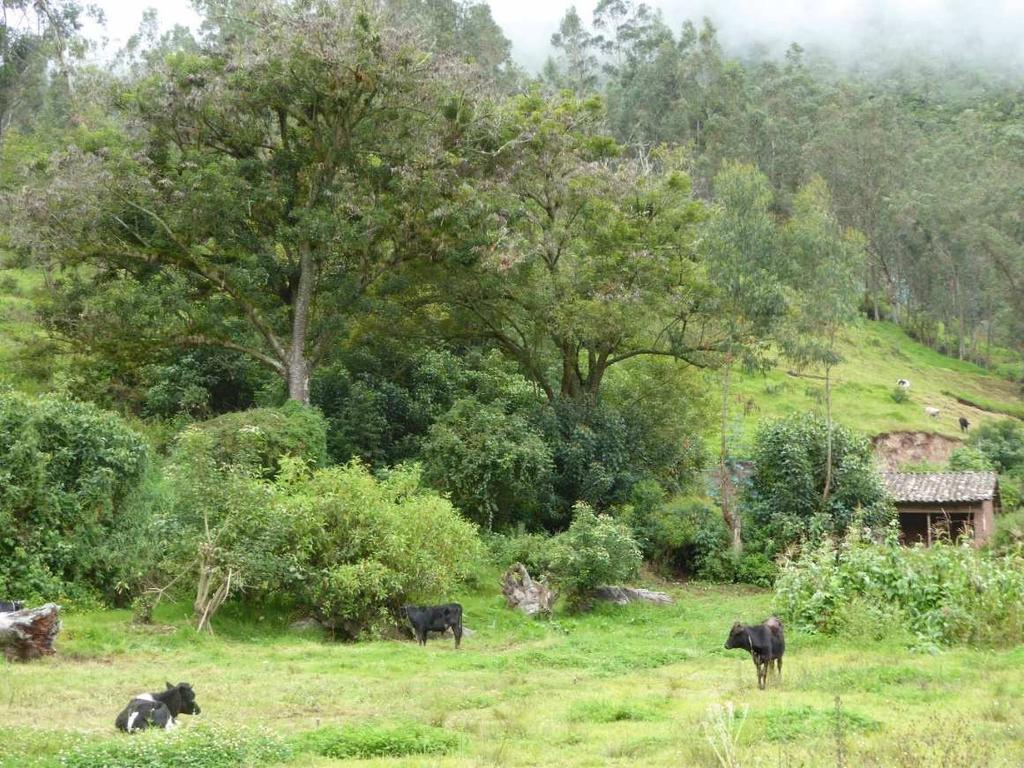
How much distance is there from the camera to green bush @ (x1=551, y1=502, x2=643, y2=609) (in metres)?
24.5

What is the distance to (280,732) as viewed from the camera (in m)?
11.5

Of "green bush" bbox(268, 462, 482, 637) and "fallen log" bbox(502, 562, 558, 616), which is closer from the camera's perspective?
"green bush" bbox(268, 462, 482, 637)

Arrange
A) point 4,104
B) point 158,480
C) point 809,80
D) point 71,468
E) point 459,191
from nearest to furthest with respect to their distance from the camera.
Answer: point 71,468 → point 158,480 → point 459,191 → point 4,104 → point 809,80

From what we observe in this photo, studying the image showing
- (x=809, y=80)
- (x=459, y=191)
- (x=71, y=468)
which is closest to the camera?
(x=71, y=468)

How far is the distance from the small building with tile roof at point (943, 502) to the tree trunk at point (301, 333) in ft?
62.8

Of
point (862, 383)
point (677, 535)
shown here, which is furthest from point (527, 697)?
point (862, 383)

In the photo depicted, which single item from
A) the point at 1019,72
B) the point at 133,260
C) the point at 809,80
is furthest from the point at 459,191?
the point at 1019,72

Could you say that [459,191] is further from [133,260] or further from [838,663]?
[838,663]

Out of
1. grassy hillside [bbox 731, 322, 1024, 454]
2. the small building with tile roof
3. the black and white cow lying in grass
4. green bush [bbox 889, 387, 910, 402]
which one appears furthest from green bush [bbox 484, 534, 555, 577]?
green bush [bbox 889, 387, 910, 402]

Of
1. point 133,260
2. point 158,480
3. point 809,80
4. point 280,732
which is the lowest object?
point 280,732

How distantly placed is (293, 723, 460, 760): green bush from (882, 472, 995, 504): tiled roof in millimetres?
26806

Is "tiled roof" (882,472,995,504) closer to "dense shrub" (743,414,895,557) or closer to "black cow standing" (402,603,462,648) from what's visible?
"dense shrub" (743,414,895,557)

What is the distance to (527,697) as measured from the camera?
1426 centimetres

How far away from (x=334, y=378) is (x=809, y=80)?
85.7 meters
